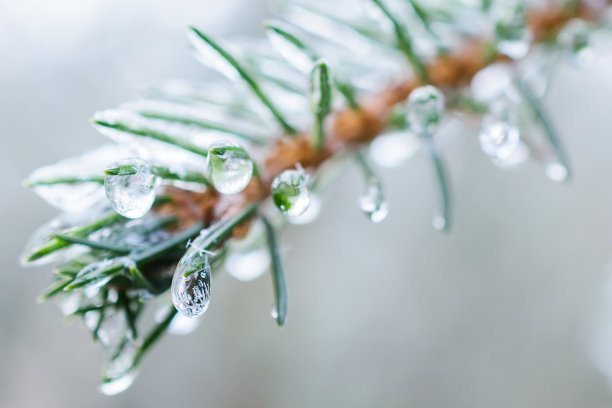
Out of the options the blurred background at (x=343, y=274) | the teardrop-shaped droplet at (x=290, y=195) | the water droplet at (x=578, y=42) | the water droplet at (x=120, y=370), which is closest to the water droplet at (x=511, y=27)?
the water droplet at (x=578, y=42)

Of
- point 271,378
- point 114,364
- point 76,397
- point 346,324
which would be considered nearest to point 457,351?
point 346,324

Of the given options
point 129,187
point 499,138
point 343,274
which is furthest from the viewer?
point 343,274

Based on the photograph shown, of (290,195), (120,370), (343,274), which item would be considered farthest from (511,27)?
(343,274)

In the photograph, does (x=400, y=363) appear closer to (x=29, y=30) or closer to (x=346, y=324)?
(x=346, y=324)

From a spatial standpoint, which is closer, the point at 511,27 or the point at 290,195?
the point at 290,195

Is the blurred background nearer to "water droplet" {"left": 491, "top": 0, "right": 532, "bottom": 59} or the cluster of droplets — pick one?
"water droplet" {"left": 491, "top": 0, "right": 532, "bottom": 59}

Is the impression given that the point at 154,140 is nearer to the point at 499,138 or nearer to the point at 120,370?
the point at 120,370

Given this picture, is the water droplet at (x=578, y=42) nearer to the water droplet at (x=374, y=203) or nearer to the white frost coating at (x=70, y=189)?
the water droplet at (x=374, y=203)
